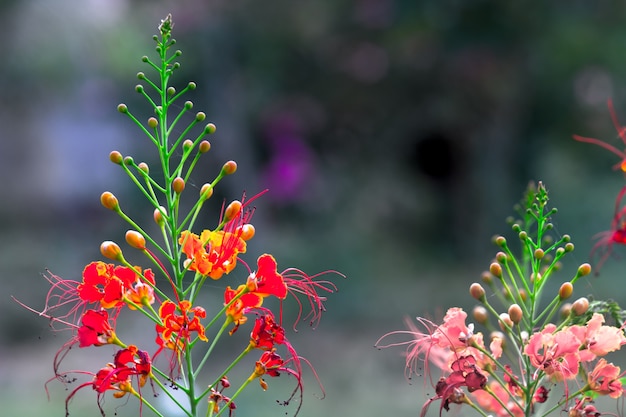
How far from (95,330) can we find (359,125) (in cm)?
507

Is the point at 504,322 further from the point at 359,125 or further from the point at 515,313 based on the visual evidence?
the point at 359,125

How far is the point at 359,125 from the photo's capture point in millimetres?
5832

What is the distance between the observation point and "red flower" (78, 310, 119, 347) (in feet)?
2.73

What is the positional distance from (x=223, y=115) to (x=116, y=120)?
3.33 feet

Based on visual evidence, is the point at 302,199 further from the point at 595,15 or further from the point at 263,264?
the point at 263,264

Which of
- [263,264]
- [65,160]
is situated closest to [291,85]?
[65,160]

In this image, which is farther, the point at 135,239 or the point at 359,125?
the point at 359,125

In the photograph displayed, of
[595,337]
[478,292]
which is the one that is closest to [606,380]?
[595,337]

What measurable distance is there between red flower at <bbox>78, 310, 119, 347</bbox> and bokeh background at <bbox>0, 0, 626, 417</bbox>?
12.2 ft

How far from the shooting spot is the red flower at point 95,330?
32.7 inches

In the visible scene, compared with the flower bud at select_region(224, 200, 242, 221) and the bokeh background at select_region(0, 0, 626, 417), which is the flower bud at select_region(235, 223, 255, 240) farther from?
the bokeh background at select_region(0, 0, 626, 417)

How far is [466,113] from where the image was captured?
5.68m

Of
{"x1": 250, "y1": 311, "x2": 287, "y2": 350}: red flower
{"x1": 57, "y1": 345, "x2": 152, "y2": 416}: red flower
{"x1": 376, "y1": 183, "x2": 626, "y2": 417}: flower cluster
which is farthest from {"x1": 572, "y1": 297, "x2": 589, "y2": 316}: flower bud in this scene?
{"x1": 57, "y1": 345, "x2": 152, "y2": 416}: red flower

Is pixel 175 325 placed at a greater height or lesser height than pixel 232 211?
lesser
